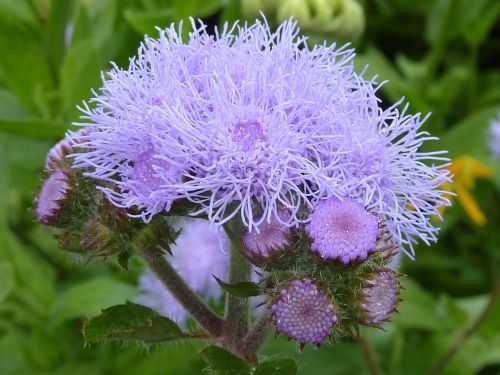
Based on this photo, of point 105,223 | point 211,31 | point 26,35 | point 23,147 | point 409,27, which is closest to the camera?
point 105,223

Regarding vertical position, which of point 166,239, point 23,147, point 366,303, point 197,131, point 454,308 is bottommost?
point 454,308

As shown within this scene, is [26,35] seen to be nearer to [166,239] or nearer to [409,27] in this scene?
[166,239]

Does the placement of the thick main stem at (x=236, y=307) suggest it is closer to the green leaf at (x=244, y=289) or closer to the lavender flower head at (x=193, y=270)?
the green leaf at (x=244, y=289)

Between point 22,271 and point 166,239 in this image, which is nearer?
point 166,239

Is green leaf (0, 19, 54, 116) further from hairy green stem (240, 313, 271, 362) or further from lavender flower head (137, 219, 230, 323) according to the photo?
hairy green stem (240, 313, 271, 362)

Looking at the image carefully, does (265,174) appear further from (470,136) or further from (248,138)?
(470,136)

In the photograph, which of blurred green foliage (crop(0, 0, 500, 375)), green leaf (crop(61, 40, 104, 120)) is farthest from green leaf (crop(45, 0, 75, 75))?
green leaf (crop(61, 40, 104, 120))

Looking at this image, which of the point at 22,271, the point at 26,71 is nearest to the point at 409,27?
the point at 26,71
